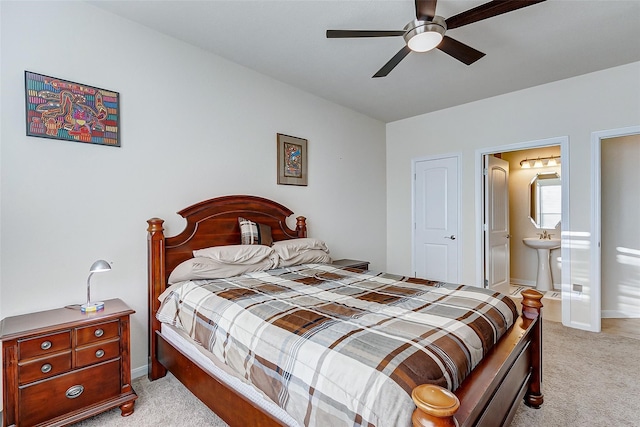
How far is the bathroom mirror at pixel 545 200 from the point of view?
16.6ft

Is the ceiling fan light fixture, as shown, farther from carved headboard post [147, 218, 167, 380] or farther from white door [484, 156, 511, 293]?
white door [484, 156, 511, 293]

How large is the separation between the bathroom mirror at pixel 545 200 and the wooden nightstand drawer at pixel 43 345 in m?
6.19

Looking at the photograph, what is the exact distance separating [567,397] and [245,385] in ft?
7.06

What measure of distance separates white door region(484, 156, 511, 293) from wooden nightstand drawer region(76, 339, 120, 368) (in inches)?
162

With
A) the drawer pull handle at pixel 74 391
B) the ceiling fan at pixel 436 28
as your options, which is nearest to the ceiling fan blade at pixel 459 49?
→ the ceiling fan at pixel 436 28

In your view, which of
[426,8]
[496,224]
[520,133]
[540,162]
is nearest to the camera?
[426,8]

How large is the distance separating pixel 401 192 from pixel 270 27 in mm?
3134

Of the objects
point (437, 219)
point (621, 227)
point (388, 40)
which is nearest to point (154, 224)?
point (388, 40)

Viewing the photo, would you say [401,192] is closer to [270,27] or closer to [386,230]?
[386,230]

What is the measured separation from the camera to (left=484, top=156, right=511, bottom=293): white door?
13.6ft

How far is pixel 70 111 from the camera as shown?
6.93ft

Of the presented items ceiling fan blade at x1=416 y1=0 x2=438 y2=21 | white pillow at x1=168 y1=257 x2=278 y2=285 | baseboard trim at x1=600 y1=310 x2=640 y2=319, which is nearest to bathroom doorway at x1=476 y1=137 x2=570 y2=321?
baseboard trim at x1=600 y1=310 x2=640 y2=319

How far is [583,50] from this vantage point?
285 cm

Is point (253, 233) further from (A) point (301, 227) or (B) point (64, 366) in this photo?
(B) point (64, 366)
